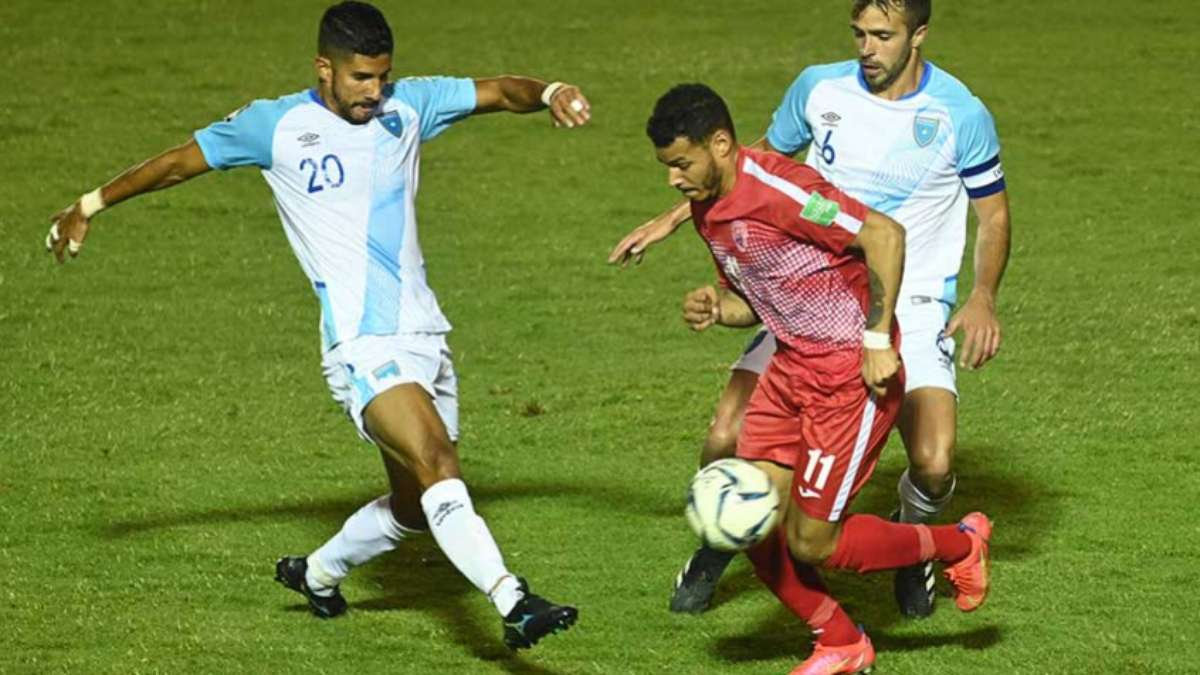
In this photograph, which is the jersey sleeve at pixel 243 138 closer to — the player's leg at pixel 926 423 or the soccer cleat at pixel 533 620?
the soccer cleat at pixel 533 620

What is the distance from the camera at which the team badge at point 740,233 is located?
6344 millimetres

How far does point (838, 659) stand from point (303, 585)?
1.90m

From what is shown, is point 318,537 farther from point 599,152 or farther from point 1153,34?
point 1153,34

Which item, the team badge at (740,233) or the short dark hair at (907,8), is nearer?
the team badge at (740,233)

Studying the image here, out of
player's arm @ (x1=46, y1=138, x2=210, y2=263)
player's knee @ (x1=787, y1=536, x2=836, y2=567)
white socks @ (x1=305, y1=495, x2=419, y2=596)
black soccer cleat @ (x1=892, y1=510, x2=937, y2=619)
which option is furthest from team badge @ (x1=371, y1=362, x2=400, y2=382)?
black soccer cleat @ (x1=892, y1=510, x2=937, y2=619)

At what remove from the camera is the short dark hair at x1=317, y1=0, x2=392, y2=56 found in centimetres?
670

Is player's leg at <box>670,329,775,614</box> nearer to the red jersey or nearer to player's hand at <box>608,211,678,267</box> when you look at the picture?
player's hand at <box>608,211,678,267</box>

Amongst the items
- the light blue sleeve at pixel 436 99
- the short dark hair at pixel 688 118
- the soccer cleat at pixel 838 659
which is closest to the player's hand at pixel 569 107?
the light blue sleeve at pixel 436 99

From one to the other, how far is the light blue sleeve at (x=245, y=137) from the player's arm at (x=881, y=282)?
193 cm

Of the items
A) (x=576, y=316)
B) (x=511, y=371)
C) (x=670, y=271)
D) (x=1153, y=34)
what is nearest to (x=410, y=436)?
(x=511, y=371)

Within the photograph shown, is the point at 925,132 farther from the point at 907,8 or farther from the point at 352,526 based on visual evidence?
the point at 352,526

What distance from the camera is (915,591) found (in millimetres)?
7410

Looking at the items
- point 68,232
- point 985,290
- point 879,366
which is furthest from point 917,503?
point 68,232

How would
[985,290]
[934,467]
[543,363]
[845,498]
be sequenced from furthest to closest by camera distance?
[543,363], [934,467], [985,290], [845,498]
